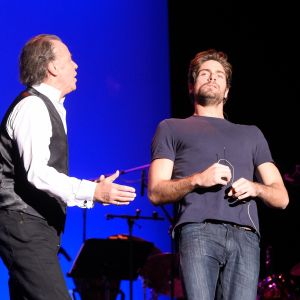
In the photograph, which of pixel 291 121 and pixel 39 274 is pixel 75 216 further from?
pixel 39 274

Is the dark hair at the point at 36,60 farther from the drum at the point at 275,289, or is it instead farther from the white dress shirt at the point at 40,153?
the drum at the point at 275,289

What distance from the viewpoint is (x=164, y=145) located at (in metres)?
2.99

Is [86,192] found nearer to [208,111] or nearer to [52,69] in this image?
[52,69]

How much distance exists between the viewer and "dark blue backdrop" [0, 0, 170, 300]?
595 centimetres

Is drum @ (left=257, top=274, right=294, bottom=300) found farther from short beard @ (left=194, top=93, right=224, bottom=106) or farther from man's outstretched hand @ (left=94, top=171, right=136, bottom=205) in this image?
man's outstretched hand @ (left=94, top=171, right=136, bottom=205)

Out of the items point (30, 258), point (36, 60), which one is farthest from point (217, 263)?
point (36, 60)

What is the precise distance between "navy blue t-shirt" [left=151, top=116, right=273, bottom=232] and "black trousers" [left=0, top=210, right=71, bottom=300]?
0.64m

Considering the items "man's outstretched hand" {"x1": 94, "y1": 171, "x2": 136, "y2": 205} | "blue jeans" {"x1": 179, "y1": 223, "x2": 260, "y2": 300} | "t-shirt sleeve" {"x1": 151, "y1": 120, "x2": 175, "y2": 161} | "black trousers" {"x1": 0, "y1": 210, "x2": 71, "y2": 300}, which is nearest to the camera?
"black trousers" {"x1": 0, "y1": 210, "x2": 71, "y2": 300}

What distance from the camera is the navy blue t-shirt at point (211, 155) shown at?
110 inches

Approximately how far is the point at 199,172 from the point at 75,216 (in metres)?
3.51

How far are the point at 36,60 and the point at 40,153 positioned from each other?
23.8 inches

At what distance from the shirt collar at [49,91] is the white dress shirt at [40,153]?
0.18 m

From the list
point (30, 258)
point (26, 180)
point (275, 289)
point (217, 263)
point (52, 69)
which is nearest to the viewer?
point (30, 258)

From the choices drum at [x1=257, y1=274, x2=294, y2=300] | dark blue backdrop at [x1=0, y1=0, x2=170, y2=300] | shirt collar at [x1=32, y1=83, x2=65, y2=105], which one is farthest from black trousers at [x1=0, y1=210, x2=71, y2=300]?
drum at [x1=257, y1=274, x2=294, y2=300]
